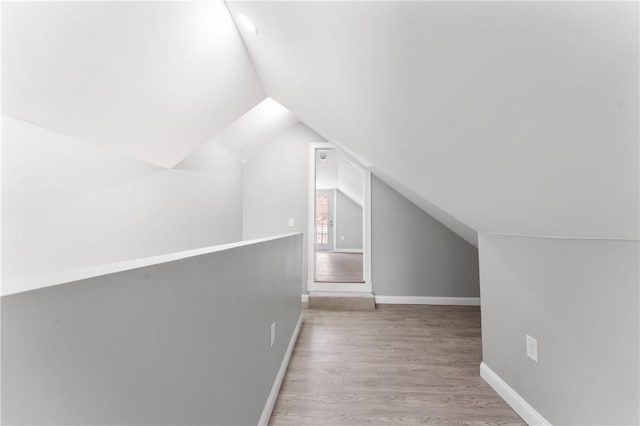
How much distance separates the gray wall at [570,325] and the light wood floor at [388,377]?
0.93 ft

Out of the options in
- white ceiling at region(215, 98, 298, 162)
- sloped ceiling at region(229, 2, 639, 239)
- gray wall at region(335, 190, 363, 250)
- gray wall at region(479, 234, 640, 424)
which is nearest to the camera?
sloped ceiling at region(229, 2, 639, 239)

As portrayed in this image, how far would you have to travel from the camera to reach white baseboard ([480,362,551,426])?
1460 millimetres

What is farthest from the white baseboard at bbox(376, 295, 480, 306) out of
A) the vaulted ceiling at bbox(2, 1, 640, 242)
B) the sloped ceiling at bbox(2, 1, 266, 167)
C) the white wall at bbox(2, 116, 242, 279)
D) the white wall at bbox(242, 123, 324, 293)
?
the sloped ceiling at bbox(2, 1, 266, 167)

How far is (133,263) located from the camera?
60 cm

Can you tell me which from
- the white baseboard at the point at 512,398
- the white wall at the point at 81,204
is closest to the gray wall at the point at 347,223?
the white wall at the point at 81,204

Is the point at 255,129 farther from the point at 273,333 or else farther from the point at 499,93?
the point at 499,93

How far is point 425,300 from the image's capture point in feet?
12.4

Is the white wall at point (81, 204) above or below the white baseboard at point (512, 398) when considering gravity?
above

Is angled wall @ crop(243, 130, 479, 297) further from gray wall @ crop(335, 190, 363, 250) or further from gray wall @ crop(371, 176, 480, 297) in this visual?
gray wall @ crop(335, 190, 363, 250)

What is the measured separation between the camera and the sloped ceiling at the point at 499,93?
613 mm

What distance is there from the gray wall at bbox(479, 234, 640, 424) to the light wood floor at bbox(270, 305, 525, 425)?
0.28 meters

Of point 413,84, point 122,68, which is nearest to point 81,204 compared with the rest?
point 122,68

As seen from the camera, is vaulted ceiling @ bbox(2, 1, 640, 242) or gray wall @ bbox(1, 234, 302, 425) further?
vaulted ceiling @ bbox(2, 1, 640, 242)

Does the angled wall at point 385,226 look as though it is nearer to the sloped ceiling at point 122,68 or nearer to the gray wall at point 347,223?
the sloped ceiling at point 122,68
